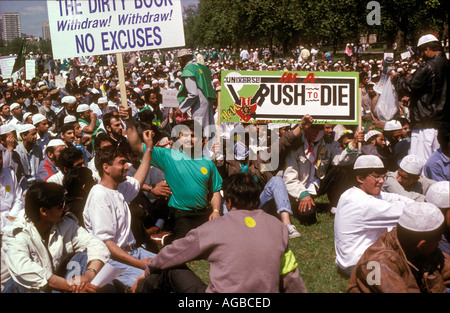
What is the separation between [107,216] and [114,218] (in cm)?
9

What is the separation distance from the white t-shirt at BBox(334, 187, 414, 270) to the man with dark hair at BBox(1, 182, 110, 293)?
2315 millimetres

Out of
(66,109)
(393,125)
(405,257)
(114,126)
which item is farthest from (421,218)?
(66,109)

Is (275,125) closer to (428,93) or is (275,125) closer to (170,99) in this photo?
(428,93)

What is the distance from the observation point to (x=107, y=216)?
4.88m

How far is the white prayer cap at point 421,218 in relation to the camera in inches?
149

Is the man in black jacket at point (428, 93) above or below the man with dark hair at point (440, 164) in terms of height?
above

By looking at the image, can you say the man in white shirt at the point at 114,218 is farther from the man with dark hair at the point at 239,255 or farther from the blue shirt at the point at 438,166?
the blue shirt at the point at 438,166

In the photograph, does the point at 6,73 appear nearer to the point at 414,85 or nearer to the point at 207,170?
the point at 207,170

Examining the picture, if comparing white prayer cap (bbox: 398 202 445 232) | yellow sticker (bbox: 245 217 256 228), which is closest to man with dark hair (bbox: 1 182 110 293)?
yellow sticker (bbox: 245 217 256 228)

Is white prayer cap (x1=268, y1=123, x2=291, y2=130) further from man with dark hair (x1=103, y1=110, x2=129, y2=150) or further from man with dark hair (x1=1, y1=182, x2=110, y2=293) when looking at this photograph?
man with dark hair (x1=1, y1=182, x2=110, y2=293)

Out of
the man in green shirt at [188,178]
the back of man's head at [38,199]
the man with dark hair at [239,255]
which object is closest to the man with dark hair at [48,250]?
the back of man's head at [38,199]

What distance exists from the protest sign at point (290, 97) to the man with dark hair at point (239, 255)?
345 cm

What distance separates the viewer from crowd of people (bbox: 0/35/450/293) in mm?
3799

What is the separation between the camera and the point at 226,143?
26.0ft
